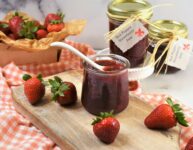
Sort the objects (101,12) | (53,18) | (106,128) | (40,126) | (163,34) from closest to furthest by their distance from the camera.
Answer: (106,128) < (40,126) < (163,34) < (53,18) < (101,12)

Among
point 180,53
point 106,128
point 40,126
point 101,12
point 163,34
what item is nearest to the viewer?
point 106,128

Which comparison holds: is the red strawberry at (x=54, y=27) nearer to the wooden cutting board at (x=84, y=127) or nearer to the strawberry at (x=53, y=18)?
the strawberry at (x=53, y=18)

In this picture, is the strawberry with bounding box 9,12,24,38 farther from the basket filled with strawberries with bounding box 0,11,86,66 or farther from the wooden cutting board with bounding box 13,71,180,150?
the wooden cutting board with bounding box 13,71,180,150

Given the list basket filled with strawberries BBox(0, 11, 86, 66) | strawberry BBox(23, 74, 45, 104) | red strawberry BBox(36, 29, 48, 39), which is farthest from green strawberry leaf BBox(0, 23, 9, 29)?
strawberry BBox(23, 74, 45, 104)

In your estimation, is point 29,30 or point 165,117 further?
point 29,30

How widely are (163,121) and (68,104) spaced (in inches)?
9.5

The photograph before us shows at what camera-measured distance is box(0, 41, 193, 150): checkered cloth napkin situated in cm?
95

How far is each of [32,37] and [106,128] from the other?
511 mm

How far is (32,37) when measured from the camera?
128 centimetres

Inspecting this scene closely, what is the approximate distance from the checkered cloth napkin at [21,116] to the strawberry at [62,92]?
0.30 ft

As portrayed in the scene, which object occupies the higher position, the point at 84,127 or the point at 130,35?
the point at 130,35

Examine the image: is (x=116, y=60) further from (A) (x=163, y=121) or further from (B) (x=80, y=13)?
(B) (x=80, y=13)

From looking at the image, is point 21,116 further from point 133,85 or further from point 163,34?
point 163,34

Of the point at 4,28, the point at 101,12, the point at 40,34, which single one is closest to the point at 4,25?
the point at 4,28
